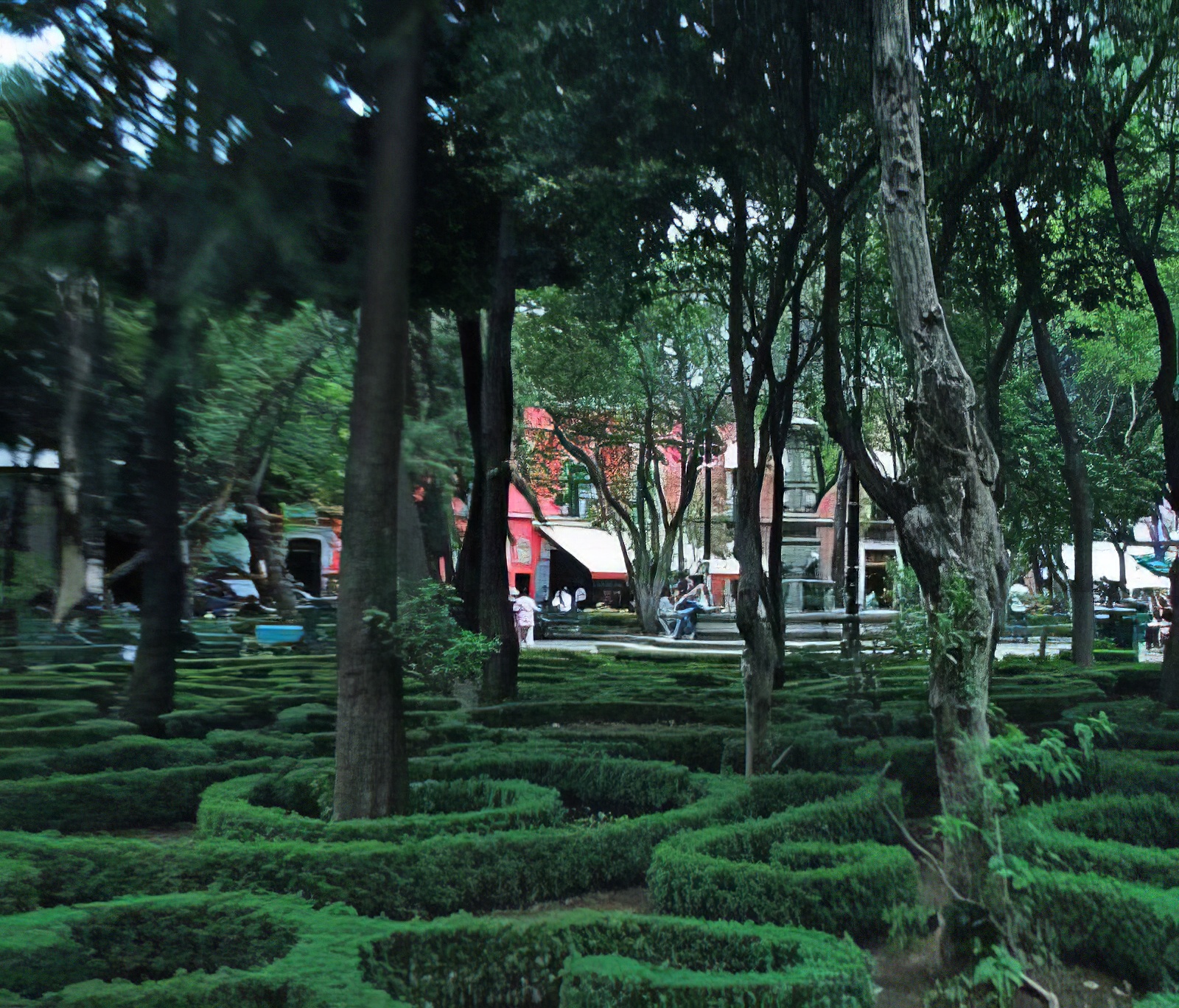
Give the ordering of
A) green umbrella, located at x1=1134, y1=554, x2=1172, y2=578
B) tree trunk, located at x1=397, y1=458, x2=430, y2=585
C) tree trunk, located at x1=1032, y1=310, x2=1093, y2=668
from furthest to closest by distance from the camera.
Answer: green umbrella, located at x1=1134, y1=554, x2=1172, y2=578
tree trunk, located at x1=1032, y1=310, x2=1093, y2=668
tree trunk, located at x1=397, y1=458, x2=430, y2=585

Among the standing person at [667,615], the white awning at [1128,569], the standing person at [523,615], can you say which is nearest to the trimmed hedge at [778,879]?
the standing person at [523,615]

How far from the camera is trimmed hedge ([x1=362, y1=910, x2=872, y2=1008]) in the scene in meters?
3.80

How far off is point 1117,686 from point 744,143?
862 centimetres

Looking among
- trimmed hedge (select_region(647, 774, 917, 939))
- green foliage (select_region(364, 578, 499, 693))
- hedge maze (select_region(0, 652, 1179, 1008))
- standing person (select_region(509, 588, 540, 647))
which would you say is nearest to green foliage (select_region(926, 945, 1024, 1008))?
hedge maze (select_region(0, 652, 1179, 1008))

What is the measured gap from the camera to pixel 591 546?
3903cm

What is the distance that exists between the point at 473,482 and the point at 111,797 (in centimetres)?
584

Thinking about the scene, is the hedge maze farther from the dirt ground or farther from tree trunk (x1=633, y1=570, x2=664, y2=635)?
tree trunk (x1=633, y1=570, x2=664, y2=635)

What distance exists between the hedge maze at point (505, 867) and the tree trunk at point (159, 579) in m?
0.28

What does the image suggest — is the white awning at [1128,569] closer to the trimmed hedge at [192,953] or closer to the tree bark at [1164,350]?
the tree bark at [1164,350]

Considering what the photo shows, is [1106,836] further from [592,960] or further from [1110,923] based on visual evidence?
[592,960]

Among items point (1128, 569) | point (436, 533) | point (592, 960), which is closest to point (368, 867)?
point (592, 960)

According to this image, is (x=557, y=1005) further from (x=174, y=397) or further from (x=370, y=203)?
(x=174, y=397)

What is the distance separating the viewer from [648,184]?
34.9 feet

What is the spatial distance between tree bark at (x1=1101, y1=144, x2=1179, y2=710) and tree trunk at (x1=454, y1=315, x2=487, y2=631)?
6752mm
